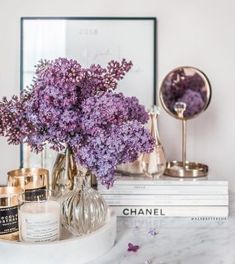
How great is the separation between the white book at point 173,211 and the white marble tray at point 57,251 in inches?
8.8

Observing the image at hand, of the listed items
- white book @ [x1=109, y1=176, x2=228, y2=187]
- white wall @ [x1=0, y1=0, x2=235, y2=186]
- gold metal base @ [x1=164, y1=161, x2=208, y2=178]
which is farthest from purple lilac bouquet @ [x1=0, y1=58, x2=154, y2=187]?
white wall @ [x1=0, y1=0, x2=235, y2=186]

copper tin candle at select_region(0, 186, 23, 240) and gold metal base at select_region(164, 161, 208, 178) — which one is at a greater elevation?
gold metal base at select_region(164, 161, 208, 178)

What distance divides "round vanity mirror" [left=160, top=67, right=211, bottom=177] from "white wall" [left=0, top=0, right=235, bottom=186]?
9 cm

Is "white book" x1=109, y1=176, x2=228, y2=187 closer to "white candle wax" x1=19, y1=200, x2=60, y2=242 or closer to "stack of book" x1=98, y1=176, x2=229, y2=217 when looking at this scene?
"stack of book" x1=98, y1=176, x2=229, y2=217

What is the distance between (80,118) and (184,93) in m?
0.65

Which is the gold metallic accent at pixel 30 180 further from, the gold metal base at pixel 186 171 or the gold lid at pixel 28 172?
the gold metal base at pixel 186 171

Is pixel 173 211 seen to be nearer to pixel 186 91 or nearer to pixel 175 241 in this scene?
pixel 175 241

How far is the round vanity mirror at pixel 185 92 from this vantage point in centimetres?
133

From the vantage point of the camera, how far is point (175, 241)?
2.99ft

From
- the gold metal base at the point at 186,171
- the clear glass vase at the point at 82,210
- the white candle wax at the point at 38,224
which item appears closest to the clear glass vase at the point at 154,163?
the gold metal base at the point at 186,171

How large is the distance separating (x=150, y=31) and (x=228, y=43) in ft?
0.94

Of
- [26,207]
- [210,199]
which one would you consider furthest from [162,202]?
[26,207]

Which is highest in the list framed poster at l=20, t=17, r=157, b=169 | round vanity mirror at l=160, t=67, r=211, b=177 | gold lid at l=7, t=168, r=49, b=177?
framed poster at l=20, t=17, r=157, b=169

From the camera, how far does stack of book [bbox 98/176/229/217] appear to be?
105cm
